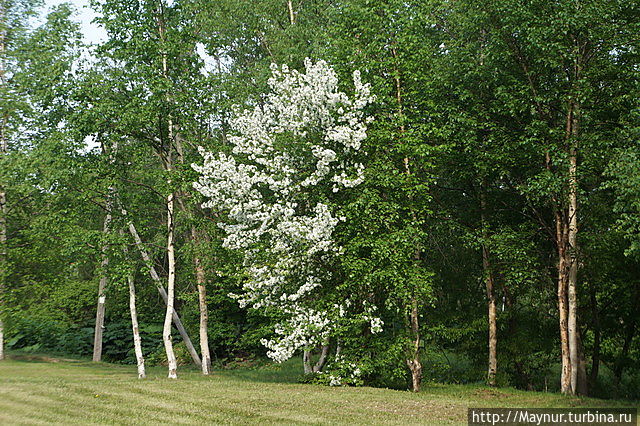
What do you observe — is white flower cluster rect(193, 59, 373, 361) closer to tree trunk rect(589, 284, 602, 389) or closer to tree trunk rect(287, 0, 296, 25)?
tree trunk rect(287, 0, 296, 25)

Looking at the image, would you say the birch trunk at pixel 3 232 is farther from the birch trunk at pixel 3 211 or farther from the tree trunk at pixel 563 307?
the tree trunk at pixel 563 307

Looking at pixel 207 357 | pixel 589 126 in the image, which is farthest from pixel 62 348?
pixel 589 126

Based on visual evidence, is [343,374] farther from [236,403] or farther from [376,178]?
[376,178]

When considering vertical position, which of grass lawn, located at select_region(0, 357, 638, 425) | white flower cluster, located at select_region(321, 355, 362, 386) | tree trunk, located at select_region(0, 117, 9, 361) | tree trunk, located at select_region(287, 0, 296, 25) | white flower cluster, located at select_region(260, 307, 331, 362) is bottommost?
grass lawn, located at select_region(0, 357, 638, 425)

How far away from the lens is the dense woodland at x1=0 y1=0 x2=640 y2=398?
709 inches

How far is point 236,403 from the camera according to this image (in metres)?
13.9

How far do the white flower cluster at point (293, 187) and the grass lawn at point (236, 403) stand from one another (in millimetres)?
2775

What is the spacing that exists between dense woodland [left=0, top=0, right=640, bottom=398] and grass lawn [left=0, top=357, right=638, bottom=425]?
79.1 inches

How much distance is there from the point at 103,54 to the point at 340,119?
9737 mm

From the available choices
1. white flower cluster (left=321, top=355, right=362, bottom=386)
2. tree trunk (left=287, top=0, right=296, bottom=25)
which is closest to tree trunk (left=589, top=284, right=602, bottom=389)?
white flower cluster (left=321, top=355, right=362, bottom=386)

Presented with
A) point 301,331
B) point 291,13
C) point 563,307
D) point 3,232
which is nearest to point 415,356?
point 301,331

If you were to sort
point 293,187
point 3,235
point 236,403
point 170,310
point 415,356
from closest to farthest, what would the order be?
1. point 236,403
2. point 293,187
3. point 415,356
4. point 170,310
5. point 3,235

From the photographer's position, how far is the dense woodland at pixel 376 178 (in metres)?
18.0

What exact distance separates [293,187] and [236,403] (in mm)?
7123
